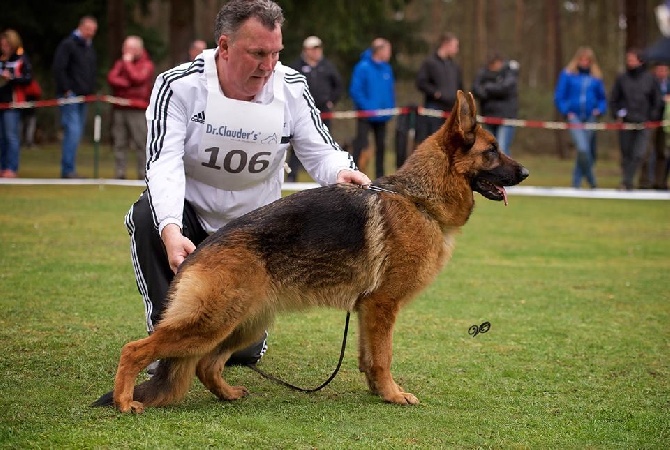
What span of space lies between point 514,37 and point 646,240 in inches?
1699

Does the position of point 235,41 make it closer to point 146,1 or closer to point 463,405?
point 463,405

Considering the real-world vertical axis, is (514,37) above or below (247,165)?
above

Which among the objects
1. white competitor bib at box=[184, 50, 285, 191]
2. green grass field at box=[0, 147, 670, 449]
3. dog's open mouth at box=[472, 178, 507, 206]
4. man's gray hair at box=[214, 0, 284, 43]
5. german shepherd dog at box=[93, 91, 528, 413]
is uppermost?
man's gray hair at box=[214, 0, 284, 43]

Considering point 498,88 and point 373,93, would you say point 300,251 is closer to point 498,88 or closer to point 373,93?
point 373,93

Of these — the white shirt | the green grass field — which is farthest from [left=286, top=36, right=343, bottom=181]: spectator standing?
the white shirt

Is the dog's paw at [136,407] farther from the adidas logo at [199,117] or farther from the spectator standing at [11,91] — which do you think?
the spectator standing at [11,91]

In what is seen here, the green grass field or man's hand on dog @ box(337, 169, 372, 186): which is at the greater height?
man's hand on dog @ box(337, 169, 372, 186)

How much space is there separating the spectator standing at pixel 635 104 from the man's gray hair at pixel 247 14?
14.9 metres

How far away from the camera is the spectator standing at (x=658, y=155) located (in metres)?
18.8

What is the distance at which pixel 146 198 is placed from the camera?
5.36 meters

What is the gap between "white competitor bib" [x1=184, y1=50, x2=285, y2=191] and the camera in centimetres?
512

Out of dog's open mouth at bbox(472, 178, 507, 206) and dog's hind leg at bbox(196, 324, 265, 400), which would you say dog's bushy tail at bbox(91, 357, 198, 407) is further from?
dog's open mouth at bbox(472, 178, 507, 206)

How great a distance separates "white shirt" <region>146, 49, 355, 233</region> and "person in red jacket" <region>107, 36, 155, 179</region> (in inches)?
475

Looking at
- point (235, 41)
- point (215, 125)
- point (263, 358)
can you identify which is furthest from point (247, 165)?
point (263, 358)
